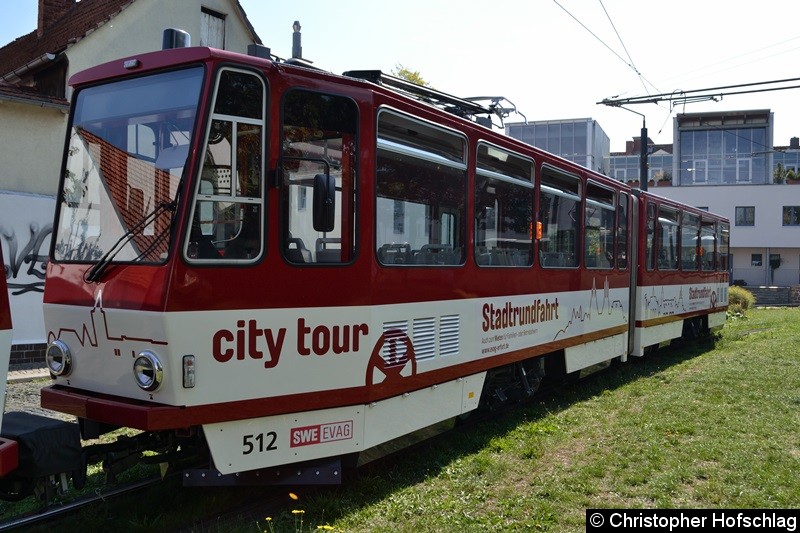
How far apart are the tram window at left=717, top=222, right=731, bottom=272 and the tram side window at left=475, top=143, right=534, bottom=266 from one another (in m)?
12.0

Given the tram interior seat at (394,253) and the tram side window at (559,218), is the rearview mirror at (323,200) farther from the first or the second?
the tram side window at (559,218)

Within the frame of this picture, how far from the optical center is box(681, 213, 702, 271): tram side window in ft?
51.1

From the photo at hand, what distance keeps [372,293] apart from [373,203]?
0.69 m

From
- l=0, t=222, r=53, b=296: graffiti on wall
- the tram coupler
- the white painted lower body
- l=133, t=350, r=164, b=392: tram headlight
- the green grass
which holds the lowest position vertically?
the green grass

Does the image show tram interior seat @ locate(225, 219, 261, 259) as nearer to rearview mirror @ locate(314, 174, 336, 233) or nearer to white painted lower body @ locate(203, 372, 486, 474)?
rearview mirror @ locate(314, 174, 336, 233)

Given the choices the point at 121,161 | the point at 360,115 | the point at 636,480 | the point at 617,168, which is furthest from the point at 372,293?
the point at 617,168

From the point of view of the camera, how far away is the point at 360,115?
5.75 m

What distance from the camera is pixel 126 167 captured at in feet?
17.5

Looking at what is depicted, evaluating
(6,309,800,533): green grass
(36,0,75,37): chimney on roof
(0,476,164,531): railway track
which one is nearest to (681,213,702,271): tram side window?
(6,309,800,533): green grass

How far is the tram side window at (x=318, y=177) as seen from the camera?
5.24m

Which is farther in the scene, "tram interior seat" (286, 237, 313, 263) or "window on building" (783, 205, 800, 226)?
"window on building" (783, 205, 800, 226)

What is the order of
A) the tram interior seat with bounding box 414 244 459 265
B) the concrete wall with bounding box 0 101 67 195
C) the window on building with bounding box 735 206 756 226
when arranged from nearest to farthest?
1. the tram interior seat with bounding box 414 244 459 265
2. the concrete wall with bounding box 0 101 67 195
3. the window on building with bounding box 735 206 756 226

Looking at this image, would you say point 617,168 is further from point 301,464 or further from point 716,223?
point 301,464

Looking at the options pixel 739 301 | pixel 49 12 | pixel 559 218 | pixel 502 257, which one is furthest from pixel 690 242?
pixel 739 301
